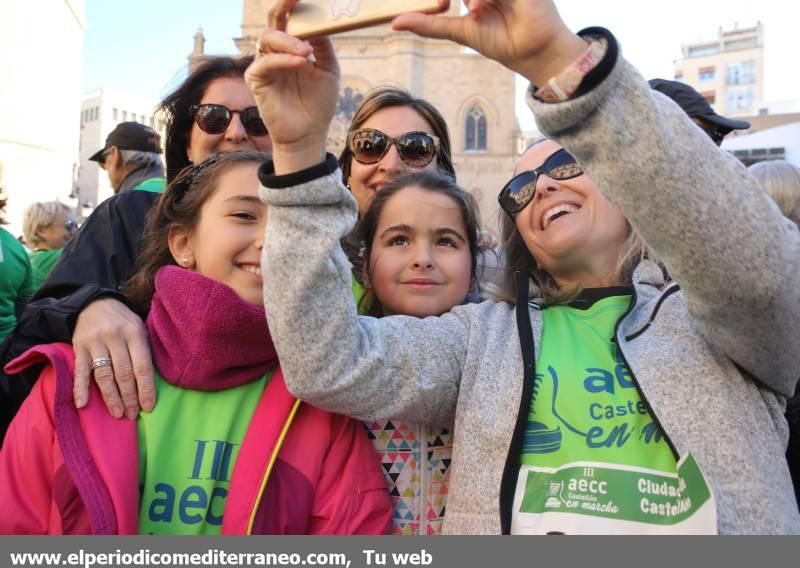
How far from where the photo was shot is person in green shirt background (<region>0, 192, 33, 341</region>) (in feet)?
13.3

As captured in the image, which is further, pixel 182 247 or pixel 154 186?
pixel 154 186

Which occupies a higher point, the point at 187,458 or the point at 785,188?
the point at 785,188

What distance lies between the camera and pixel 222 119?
2.70m

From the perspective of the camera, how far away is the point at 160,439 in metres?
1.66

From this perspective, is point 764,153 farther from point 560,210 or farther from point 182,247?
point 182,247

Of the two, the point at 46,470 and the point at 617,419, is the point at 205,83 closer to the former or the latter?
the point at 46,470

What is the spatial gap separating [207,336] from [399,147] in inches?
54.7

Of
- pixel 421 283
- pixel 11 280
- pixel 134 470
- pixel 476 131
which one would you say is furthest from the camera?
pixel 476 131

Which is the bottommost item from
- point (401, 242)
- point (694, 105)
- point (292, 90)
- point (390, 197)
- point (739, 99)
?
point (401, 242)

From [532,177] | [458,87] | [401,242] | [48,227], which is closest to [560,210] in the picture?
[532,177]

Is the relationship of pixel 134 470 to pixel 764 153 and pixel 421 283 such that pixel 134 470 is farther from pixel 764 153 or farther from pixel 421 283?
pixel 764 153

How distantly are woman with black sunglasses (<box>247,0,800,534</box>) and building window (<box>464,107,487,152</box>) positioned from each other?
3259 centimetres

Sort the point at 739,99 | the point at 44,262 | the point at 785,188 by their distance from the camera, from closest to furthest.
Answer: the point at 785,188 < the point at 44,262 < the point at 739,99

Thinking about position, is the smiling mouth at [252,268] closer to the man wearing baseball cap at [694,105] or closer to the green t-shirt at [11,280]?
the man wearing baseball cap at [694,105]
